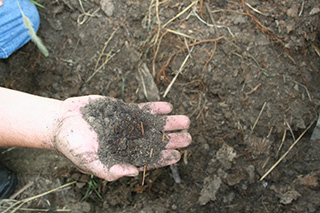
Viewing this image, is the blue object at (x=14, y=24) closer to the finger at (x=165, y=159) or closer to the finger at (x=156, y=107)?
the finger at (x=156, y=107)

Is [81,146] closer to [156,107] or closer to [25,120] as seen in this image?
[25,120]

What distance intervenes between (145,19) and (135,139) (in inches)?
44.2

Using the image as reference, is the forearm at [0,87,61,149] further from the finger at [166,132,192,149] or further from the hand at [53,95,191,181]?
the finger at [166,132,192,149]

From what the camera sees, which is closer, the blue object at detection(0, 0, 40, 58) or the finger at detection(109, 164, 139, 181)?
the finger at detection(109, 164, 139, 181)

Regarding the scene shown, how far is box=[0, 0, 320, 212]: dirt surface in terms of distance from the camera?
6.65 ft

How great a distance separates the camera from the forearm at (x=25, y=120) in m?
1.72

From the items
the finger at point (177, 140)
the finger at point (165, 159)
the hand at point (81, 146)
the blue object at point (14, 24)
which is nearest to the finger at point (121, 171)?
the hand at point (81, 146)

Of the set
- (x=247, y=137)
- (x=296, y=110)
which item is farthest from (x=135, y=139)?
(x=296, y=110)

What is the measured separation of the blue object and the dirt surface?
19 centimetres

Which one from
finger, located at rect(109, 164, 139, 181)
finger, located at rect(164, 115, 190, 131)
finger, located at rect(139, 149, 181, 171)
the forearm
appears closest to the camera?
finger, located at rect(109, 164, 139, 181)

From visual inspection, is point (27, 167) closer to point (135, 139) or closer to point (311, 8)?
point (135, 139)

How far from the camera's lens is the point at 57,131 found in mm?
1689

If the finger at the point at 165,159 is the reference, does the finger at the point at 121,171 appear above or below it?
above

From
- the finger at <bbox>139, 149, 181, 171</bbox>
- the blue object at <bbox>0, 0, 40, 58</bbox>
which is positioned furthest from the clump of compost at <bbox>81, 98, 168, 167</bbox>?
the blue object at <bbox>0, 0, 40, 58</bbox>
